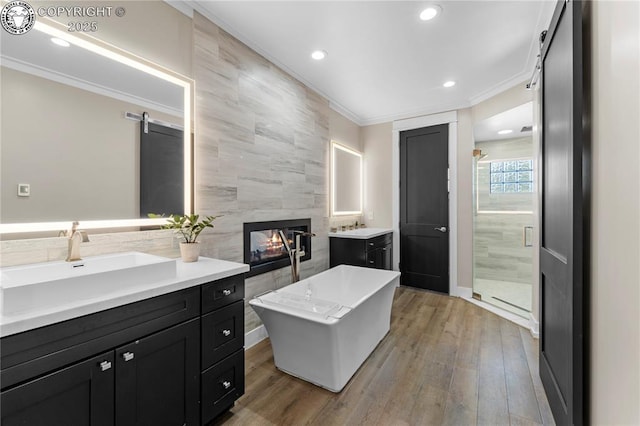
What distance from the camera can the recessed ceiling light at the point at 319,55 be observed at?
2.65m

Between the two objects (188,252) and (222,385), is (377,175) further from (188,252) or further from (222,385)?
(222,385)

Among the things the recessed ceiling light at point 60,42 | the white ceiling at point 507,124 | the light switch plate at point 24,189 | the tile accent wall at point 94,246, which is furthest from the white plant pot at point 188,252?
the white ceiling at point 507,124

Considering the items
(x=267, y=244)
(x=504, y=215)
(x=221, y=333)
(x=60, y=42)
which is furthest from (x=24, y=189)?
(x=504, y=215)

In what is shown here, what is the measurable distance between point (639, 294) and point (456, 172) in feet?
11.1

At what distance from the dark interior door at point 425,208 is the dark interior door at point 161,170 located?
3.33 meters

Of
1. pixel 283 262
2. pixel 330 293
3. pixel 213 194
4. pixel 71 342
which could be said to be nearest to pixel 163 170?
pixel 213 194

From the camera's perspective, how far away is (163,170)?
76.5 inches

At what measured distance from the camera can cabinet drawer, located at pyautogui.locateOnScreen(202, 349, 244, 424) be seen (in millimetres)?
1516

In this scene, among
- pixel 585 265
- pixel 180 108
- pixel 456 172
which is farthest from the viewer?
pixel 456 172

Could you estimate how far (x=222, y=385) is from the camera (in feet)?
5.28

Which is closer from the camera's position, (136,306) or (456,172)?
(136,306)

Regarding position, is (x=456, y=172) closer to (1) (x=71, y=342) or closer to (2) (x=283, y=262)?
(2) (x=283, y=262)

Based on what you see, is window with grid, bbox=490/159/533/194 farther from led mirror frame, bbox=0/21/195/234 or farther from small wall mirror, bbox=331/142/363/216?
led mirror frame, bbox=0/21/195/234

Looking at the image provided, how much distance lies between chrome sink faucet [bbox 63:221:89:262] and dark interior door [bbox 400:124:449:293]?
3.90 m
